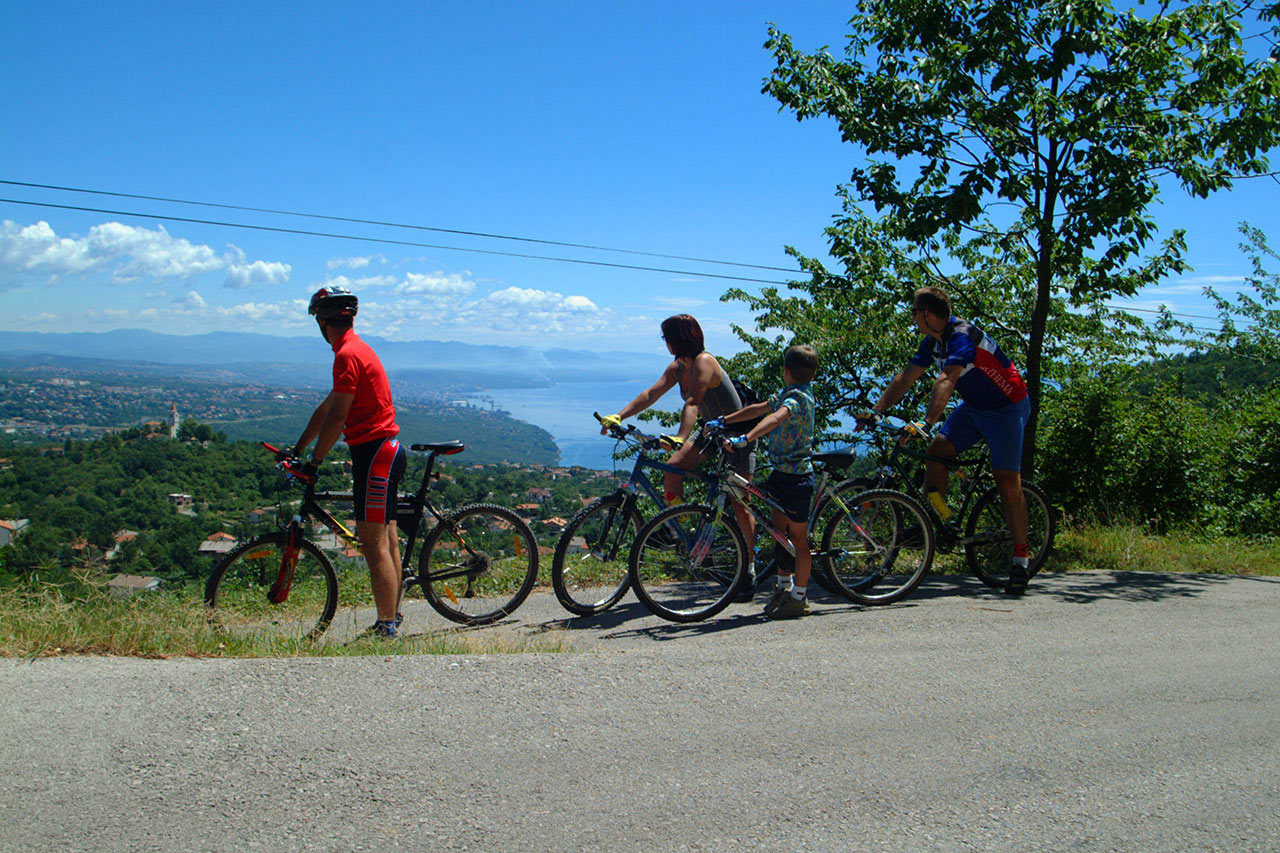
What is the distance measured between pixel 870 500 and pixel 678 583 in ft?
4.80

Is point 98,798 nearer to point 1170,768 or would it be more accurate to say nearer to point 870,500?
point 1170,768

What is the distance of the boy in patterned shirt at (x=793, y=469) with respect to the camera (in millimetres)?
5352

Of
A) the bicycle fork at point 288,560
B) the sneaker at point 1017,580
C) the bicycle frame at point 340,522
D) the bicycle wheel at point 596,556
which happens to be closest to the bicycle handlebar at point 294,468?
the bicycle frame at point 340,522

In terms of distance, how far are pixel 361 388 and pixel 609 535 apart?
1856mm

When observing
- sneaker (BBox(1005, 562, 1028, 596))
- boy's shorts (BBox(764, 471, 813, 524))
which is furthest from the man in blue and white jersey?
boy's shorts (BBox(764, 471, 813, 524))

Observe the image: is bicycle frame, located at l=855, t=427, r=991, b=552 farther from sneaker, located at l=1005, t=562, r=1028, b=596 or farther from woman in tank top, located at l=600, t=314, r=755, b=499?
woman in tank top, located at l=600, t=314, r=755, b=499

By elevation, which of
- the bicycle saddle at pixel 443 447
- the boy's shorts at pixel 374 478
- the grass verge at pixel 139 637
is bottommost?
the grass verge at pixel 139 637

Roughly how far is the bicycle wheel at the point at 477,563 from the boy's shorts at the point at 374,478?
0.58 m

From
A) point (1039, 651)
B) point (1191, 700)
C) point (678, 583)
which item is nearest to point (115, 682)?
point (678, 583)

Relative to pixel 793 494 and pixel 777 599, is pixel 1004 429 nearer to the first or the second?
pixel 793 494

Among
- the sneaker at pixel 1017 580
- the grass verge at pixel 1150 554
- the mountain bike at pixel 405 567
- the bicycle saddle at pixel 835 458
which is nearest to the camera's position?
the mountain bike at pixel 405 567

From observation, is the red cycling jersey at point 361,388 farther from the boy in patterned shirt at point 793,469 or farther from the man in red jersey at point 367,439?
the boy in patterned shirt at point 793,469

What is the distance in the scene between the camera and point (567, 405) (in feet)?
421

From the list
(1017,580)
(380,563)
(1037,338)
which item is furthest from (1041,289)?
(380,563)
